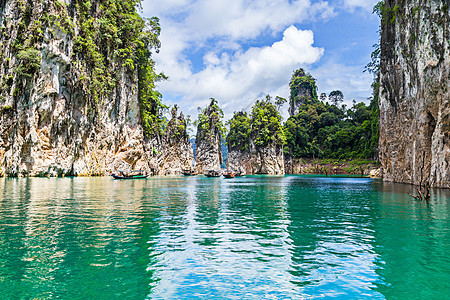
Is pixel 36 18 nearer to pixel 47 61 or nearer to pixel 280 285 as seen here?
pixel 47 61

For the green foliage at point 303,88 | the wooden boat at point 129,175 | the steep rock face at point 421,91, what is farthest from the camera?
the green foliage at point 303,88

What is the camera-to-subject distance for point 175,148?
314 ft

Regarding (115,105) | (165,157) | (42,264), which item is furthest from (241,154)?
(42,264)

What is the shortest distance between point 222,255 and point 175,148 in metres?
88.8

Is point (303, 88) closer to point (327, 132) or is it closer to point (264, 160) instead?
point (327, 132)

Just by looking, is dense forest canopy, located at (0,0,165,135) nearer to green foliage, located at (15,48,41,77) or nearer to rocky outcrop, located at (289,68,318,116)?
green foliage, located at (15,48,41,77)

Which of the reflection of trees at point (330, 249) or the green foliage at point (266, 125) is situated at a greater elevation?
the green foliage at point (266, 125)

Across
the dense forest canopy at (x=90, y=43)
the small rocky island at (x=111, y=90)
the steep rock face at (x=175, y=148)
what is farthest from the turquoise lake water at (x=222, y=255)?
the steep rock face at (x=175, y=148)

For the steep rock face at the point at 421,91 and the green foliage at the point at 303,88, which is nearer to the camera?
the steep rock face at the point at 421,91

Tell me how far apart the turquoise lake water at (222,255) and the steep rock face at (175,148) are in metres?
76.0

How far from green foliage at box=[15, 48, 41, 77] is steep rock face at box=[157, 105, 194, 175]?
160ft

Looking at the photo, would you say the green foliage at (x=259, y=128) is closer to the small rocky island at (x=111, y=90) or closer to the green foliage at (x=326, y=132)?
the green foliage at (x=326, y=132)

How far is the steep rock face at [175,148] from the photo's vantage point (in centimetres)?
9194

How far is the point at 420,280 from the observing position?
6.62 m
